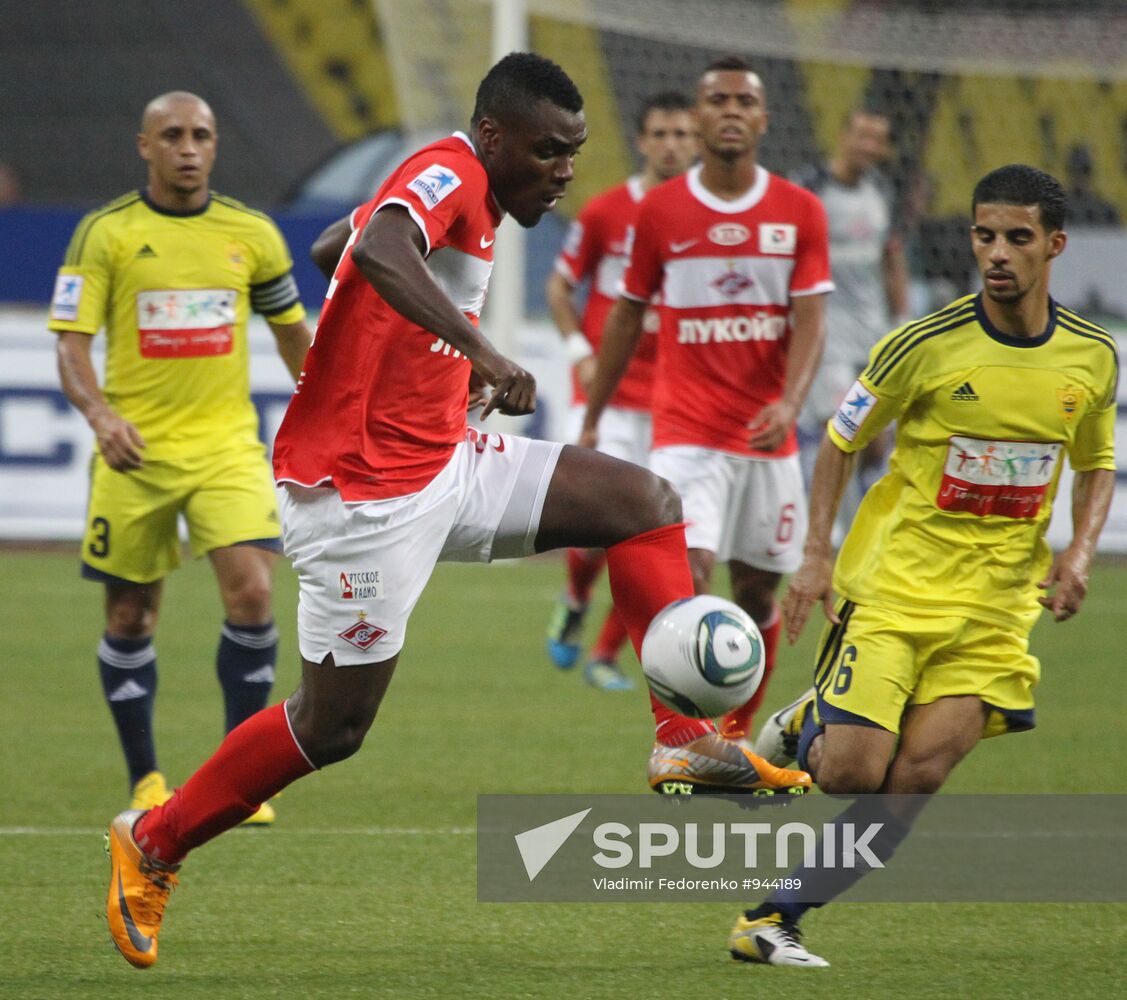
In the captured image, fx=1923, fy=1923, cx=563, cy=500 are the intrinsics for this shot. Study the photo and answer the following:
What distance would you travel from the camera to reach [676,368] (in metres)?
6.94

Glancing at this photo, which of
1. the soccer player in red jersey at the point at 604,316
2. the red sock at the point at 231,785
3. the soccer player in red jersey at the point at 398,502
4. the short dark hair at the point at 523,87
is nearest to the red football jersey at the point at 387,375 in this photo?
the soccer player in red jersey at the point at 398,502

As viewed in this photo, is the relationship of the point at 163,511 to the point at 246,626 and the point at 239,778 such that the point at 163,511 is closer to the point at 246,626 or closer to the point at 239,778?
the point at 246,626

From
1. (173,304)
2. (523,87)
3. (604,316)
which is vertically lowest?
(604,316)

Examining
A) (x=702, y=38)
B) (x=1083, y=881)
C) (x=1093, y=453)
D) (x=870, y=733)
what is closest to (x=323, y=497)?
(x=870, y=733)

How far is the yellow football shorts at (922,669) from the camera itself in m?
4.68

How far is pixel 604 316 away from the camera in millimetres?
9180

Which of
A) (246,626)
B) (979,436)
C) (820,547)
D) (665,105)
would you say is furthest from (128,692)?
(665,105)

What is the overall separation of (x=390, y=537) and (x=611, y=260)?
4.82 m

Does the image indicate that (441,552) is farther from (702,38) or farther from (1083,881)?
(702,38)

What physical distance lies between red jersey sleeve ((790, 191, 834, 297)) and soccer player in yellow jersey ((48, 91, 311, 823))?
1.73 meters

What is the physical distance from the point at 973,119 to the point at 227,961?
12672 mm

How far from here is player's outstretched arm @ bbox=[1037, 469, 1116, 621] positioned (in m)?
4.67

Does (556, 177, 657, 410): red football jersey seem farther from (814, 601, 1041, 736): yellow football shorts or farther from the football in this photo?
the football

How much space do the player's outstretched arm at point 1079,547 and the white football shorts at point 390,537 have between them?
4.19 ft
